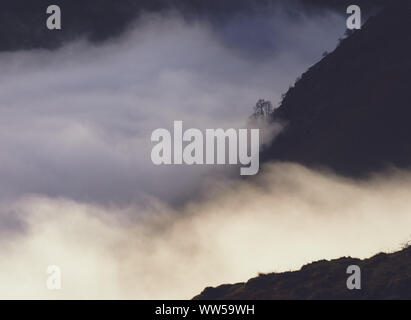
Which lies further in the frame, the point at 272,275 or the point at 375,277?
the point at 272,275

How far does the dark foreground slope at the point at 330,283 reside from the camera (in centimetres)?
11988

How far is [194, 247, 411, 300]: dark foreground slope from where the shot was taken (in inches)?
4719

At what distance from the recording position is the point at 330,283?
12369cm
